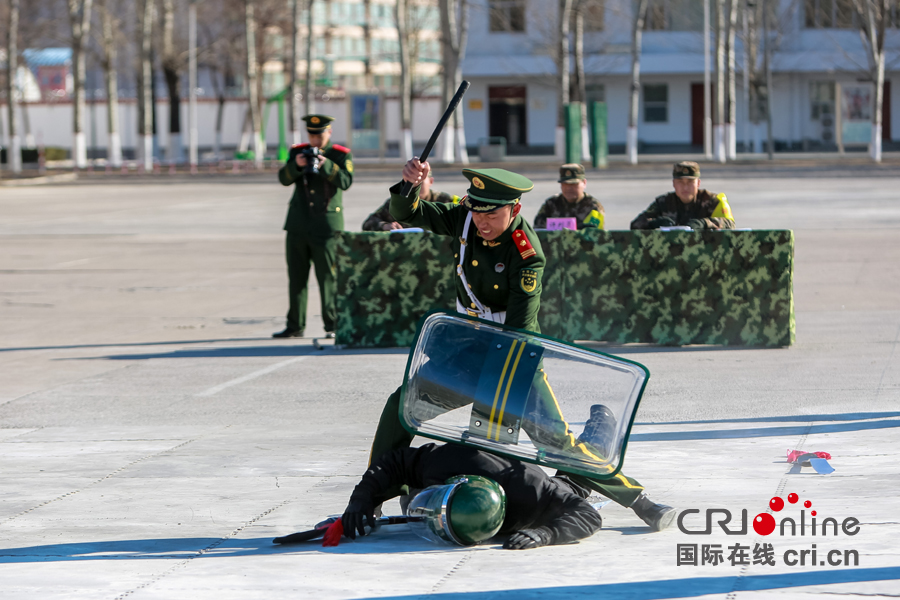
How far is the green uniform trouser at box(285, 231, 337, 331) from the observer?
1177cm

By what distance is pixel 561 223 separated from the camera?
11219 mm

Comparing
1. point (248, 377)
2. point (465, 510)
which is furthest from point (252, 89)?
point (465, 510)

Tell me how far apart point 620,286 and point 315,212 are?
310 cm

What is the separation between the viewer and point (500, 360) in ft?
17.9

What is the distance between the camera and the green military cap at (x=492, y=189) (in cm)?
552

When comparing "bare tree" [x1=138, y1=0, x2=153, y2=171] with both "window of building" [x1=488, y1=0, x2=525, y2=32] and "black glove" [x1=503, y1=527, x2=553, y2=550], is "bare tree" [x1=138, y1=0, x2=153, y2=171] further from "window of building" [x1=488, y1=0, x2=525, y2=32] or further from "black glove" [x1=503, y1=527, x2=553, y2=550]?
"black glove" [x1=503, y1=527, x2=553, y2=550]

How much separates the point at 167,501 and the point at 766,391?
186 inches

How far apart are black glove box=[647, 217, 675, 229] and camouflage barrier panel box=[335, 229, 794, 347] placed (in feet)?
1.37

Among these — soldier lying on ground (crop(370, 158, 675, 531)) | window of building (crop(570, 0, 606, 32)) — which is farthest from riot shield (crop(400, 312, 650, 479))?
window of building (crop(570, 0, 606, 32))

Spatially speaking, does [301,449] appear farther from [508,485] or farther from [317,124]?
[317,124]

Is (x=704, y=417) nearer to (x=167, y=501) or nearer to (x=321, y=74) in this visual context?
(x=167, y=501)

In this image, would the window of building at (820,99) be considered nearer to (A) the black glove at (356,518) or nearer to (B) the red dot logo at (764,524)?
(B) the red dot logo at (764,524)

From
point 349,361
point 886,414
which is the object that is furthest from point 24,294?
point 886,414

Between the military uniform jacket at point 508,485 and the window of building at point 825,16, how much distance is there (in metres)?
54.7
